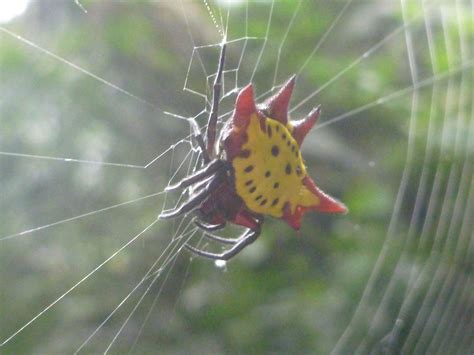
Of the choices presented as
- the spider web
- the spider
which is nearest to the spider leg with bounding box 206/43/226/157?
the spider

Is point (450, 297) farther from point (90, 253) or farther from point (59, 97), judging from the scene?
point (59, 97)

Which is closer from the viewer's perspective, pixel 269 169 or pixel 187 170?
pixel 269 169

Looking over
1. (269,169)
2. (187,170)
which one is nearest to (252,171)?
(269,169)

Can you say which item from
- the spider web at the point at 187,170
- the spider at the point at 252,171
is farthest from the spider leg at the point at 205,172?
the spider web at the point at 187,170

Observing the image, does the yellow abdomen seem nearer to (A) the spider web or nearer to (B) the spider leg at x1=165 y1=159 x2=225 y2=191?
(B) the spider leg at x1=165 y1=159 x2=225 y2=191

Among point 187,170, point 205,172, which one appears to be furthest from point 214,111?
point 187,170

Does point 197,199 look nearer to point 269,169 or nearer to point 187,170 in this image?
point 269,169

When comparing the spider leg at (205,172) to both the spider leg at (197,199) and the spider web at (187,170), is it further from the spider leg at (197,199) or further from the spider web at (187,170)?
the spider web at (187,170)
